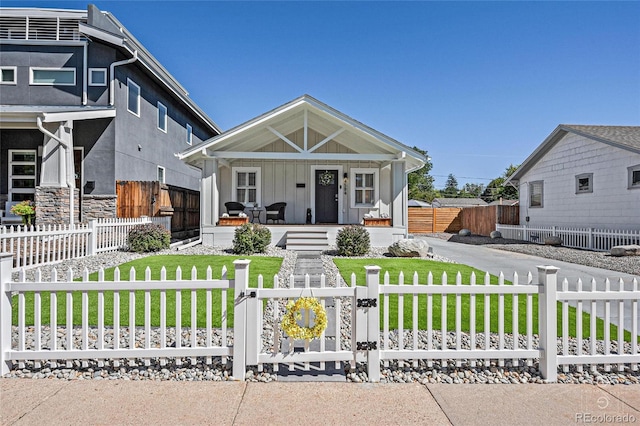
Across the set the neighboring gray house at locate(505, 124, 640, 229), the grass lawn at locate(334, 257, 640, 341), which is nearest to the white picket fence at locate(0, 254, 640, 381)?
the grass lawn at locate(334, 257, 640, 341)

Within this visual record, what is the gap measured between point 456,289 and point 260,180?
10.9 metres

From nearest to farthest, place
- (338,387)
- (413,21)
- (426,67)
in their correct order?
1. (338,387)
2. (413,21)
3. (426,67)

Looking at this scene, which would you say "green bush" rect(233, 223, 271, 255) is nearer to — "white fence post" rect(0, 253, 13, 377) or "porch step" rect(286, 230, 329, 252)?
"porch step" rect(286, 230, 329, 252)

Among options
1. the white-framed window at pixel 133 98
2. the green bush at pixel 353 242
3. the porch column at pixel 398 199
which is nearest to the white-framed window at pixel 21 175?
the white-framed window at pixel 133 98

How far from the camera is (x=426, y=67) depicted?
14.8 metres

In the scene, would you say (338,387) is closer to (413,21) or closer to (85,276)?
(85,276)

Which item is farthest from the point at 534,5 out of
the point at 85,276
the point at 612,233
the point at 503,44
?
the point at 85,276

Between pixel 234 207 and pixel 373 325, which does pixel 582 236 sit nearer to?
pixel 234 207

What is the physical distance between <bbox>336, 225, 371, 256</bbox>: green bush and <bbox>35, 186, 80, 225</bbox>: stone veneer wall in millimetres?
8130

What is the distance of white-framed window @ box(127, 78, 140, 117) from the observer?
12.9 meters

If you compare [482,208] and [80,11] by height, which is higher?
[80,11]

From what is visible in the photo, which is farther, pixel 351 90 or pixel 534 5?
pixel 351 90


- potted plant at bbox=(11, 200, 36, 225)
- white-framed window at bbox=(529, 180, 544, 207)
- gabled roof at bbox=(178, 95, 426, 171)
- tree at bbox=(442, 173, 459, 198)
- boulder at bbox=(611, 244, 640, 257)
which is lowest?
boulder at bbox=(611, 244, 640, 257)

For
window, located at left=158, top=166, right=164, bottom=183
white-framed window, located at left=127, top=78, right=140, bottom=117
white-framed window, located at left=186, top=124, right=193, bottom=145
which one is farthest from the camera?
white-framed window, located at left=186, top=124, right=193, bottom=145
